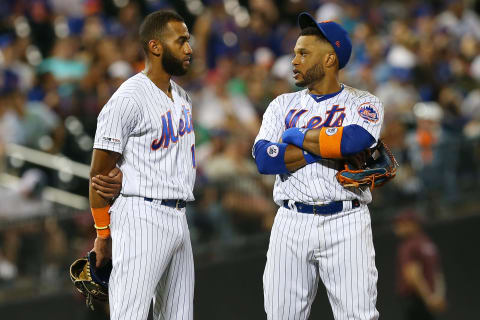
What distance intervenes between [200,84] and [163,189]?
513 cm

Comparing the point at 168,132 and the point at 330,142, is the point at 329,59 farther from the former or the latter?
the point at 168,132

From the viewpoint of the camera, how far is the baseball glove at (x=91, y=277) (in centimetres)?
441

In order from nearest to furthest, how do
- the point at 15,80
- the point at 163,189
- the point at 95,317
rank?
the point at 163,189 < the point at 95,317 < the point at 15,80

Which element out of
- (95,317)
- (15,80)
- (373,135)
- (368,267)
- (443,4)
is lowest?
(95,317)

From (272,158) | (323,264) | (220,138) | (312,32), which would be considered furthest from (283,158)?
(220,138)

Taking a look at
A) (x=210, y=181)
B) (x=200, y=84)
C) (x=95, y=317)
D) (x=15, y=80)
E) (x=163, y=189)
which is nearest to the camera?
(x=163, y=189)

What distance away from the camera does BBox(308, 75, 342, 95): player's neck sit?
4477 millimetres

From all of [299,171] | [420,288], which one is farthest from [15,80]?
[299,171]

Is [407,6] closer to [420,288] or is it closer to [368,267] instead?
[420,288]

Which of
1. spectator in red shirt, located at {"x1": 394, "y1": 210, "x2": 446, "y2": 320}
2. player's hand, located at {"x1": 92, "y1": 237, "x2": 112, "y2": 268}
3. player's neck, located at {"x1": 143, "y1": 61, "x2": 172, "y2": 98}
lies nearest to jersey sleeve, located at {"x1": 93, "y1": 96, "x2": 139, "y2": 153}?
player's neck, located at {"x1": 143, "y1": 61, "x2": 172, "y2": 98}

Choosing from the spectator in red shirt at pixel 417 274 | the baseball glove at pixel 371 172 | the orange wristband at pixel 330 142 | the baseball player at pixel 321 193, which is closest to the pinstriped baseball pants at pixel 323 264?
the baseball player at pixel 321 193

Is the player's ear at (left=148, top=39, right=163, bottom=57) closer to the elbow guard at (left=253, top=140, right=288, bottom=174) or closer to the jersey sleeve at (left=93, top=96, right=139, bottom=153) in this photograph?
the jersey sleeve at (left=93, top=96, right=139, bottom=153)

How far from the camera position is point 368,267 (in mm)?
4312

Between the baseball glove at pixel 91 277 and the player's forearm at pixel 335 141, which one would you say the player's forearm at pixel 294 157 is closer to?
the player's forearm at pixel 335 141
